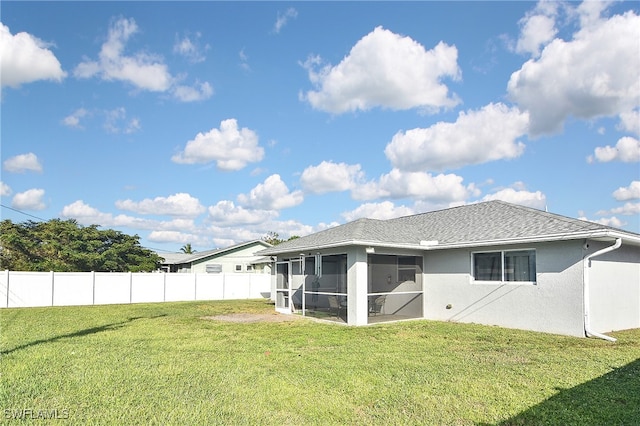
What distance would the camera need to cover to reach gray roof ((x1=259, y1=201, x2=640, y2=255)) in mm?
10789

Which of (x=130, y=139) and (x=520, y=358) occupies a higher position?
(x=130, y=139)

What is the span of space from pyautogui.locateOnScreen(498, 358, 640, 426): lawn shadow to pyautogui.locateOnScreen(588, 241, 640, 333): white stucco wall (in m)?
5.26

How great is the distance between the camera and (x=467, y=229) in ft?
45.1

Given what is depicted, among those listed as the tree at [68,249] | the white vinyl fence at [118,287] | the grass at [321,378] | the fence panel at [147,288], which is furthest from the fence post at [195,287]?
the grass at [321,378]

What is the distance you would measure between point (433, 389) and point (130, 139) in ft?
62.9

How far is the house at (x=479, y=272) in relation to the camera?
10.5 m

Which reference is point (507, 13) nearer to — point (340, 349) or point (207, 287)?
point (340, 349)

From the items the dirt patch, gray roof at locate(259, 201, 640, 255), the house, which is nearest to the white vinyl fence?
the dirt patch

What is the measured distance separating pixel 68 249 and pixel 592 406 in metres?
32.9

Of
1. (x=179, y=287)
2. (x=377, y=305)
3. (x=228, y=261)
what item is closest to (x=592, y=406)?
(x=377, y=305)

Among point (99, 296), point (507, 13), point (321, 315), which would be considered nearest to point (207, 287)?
point (99, 296)

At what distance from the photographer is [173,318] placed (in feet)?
48.9

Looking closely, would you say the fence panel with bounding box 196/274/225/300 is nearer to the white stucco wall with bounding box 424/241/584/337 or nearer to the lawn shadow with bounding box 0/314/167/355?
the lawn shadow with bounding box 0/314/167/355

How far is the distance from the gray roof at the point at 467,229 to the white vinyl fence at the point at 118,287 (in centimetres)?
1025
